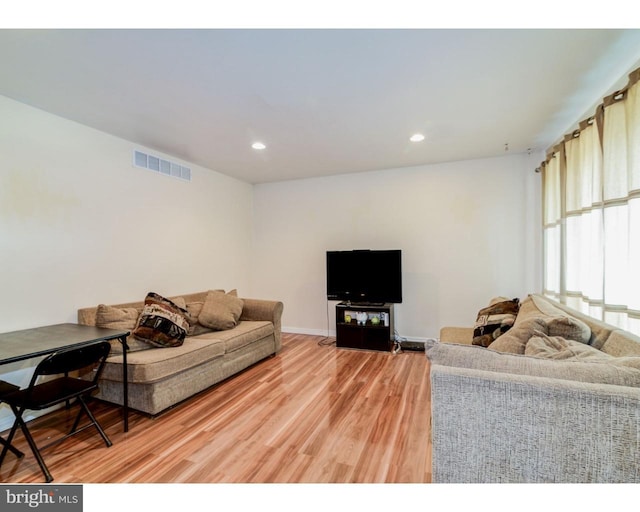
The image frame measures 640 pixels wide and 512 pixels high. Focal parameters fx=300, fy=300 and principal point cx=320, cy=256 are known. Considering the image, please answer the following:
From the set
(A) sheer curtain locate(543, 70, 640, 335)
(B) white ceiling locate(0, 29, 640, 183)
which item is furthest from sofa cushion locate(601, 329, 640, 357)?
(B) white ceiling locate(0, 29, 640, 183)

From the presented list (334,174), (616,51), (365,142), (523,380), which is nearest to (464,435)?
(523,380)

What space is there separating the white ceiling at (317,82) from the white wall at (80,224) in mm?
291

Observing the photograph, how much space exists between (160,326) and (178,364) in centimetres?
44

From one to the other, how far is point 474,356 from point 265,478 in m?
1.37

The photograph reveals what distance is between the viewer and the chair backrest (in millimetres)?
1761

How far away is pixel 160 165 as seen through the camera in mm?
3705

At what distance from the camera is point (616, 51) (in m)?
1.92

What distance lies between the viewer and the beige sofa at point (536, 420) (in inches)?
39.6

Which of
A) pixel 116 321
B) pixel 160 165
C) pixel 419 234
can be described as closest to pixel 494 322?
pixel 419 234

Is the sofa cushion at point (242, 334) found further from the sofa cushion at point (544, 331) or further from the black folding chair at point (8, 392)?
the sofa cushion at point (544, 331)

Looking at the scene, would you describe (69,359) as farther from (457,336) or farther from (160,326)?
(457,336)

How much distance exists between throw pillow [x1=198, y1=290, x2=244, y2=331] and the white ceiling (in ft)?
6.03

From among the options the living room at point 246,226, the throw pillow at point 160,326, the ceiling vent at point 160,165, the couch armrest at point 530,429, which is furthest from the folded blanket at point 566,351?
the ceiling vent at point 160,165
